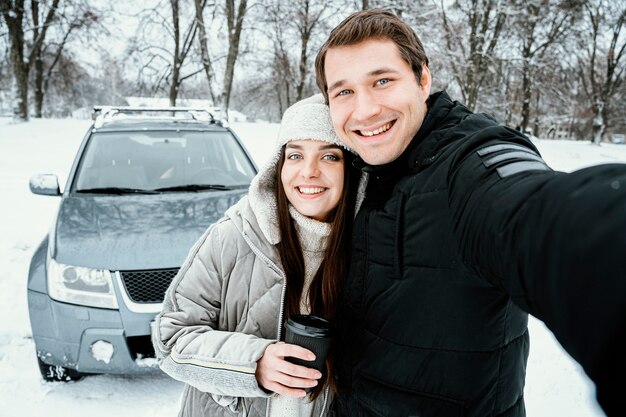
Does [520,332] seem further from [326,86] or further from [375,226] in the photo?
[326,86]

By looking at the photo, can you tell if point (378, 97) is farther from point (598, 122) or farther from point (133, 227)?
point (598, 122)

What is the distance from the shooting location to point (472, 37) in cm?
1567

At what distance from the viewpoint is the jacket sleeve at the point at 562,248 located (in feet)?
1.53

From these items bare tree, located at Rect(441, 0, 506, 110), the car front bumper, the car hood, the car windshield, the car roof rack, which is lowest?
the car front bumper

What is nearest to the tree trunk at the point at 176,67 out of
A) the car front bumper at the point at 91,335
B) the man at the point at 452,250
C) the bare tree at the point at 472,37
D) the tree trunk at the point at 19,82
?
the tree trunk at the point at 19,82

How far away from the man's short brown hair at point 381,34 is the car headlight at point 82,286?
1.95 m

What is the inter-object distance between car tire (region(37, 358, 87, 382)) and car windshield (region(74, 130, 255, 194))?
138 cm

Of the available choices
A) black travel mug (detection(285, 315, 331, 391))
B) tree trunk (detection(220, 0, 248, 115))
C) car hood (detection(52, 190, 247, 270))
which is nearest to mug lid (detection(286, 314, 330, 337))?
black travel mug (detection(285, 315, 331, 391))

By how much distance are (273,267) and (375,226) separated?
0.40m

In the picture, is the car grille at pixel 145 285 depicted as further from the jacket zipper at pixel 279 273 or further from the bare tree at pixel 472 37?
the bare tree at pixel 472 37

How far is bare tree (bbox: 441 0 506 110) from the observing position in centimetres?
1538

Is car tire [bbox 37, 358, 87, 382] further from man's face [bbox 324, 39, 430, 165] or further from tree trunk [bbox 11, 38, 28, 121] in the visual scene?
tree trunk [bbox 11, 38, 28, 121]

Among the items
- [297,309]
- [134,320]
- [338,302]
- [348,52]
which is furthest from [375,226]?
[134,320]

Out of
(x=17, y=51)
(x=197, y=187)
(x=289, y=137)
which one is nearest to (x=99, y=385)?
(x=197, y=187)
